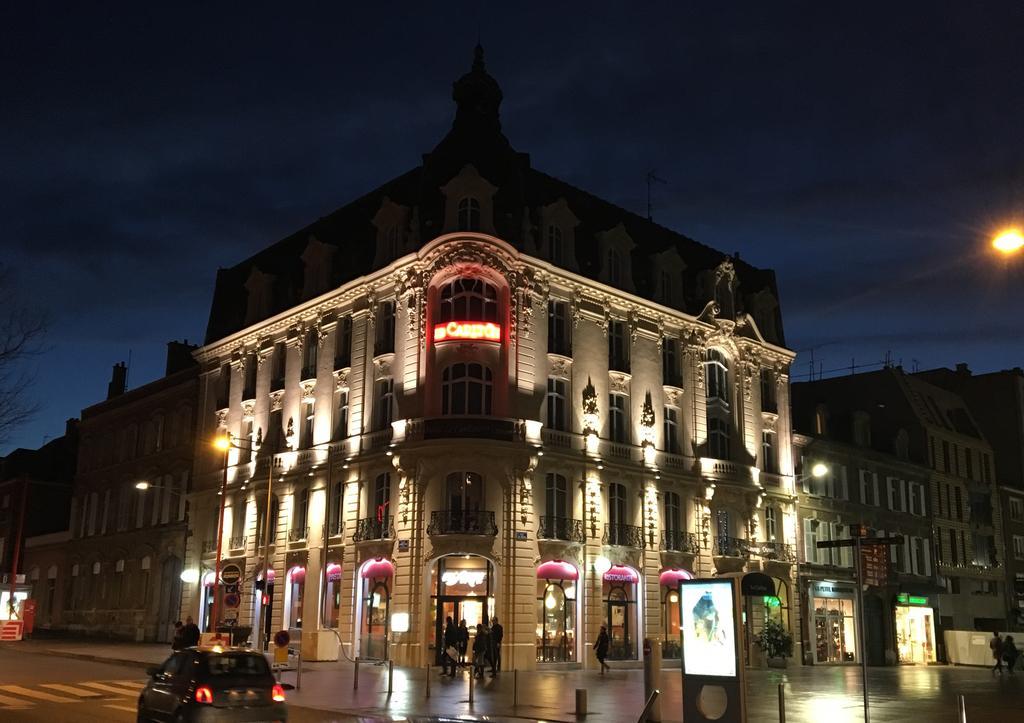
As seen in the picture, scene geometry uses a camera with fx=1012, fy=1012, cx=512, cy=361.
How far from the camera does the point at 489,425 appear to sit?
36375 millimetres

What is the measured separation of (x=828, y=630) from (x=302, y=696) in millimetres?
33830

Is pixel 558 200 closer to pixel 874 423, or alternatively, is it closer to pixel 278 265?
pixel 278 265

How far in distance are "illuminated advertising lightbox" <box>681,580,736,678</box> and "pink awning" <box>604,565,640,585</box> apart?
2212 cm

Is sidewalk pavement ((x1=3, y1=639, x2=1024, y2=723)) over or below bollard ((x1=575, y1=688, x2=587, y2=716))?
below

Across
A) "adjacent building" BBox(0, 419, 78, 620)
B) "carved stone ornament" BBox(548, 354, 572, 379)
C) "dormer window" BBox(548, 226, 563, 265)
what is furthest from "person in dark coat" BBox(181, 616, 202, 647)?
"adjacent building" BBox(0, 419, 78, 620)

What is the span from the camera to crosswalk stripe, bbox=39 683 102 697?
22.3m

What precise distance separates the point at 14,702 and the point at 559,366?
77.2ft

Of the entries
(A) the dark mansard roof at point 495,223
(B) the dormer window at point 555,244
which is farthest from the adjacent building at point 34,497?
(B) the dormer window at point 555,244

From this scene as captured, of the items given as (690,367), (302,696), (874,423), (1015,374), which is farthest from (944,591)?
(302,696)

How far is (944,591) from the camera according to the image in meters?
57.5

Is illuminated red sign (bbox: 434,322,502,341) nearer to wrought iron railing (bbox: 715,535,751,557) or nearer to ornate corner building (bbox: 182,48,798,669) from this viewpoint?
ornate corner building (bbox: 182,48,798,669)

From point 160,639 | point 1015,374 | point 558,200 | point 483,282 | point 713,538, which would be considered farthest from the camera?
point 1015,374

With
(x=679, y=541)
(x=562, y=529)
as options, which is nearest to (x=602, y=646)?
Answer: (x=562, y=529)

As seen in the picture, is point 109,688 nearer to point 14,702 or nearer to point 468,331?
point 14,702
